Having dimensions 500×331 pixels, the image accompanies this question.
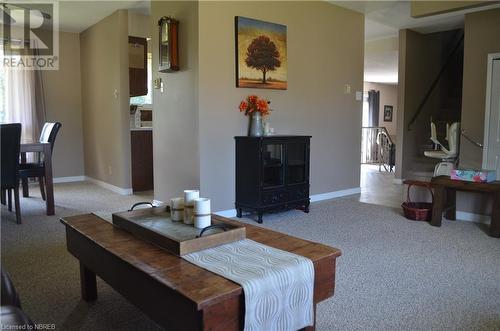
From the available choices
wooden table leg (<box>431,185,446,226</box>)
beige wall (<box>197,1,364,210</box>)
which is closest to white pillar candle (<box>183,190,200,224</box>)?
beige wall (<box>197,1,364,210</box>)

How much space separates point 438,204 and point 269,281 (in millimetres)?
3115

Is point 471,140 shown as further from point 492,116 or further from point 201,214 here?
point 201,214

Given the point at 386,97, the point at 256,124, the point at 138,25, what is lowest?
the point at 256,124

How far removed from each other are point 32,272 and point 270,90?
2910 mm

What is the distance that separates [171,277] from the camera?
4.21 feet

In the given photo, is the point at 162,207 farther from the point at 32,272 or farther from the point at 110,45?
the point at 110,45

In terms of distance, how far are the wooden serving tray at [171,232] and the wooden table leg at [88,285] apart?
0.46m

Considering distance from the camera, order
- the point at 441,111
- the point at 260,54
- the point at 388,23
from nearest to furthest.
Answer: the point at 260,54 < the point at 388,23 < the point at 441,111

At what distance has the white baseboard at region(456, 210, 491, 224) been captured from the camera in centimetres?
404

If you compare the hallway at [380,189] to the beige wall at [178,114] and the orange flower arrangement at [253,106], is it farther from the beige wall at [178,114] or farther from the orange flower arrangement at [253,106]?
the beige wall at [178,114]

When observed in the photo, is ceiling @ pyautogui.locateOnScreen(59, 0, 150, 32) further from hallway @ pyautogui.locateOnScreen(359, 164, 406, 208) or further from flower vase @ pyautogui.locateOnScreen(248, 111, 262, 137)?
hallway @ pyautogui.locateOnScreen(359, 164, 406, 208)

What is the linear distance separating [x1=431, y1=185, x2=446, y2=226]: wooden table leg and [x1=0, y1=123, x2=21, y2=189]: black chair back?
404 centimetres

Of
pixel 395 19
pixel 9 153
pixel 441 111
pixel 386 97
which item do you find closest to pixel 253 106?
pixel 9 153

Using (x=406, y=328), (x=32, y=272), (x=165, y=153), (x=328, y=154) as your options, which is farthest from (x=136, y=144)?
(x=406, y=328)
